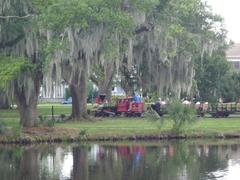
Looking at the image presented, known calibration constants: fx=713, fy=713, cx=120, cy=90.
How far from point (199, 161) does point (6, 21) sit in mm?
11326

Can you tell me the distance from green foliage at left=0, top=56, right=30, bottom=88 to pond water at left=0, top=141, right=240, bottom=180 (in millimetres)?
2927

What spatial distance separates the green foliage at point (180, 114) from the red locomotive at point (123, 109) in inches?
492

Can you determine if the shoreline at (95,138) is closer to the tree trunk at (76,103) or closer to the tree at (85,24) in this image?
the tree at (85,24)

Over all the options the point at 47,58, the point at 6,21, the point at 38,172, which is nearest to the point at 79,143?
the point at 47,58

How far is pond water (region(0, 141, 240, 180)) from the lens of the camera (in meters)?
21.9

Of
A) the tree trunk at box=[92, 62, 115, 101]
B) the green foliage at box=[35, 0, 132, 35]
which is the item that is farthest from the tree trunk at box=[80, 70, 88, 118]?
the green foliage at box=[35, 0, 132, 35]

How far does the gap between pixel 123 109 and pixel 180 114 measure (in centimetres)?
1391

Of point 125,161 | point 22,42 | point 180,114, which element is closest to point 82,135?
point 180,114

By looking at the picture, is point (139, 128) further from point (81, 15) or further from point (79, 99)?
point (81, 15)

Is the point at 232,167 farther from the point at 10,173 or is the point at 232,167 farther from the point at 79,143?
the point at 79,143

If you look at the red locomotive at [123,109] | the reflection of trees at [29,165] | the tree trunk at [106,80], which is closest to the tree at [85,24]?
the reflection of trees at [29,165]

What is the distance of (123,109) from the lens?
47.8 meters

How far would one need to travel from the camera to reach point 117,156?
90.2ft

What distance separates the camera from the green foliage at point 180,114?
34219 millimetres
